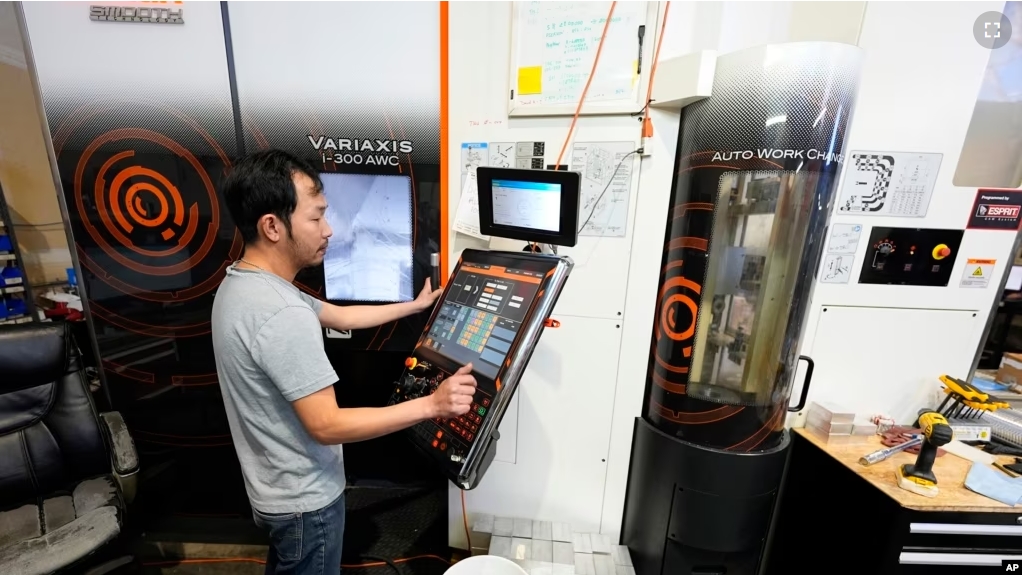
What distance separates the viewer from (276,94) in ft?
5.41

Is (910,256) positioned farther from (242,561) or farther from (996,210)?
(242,561)

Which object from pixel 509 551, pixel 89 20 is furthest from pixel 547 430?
pixel 89 20

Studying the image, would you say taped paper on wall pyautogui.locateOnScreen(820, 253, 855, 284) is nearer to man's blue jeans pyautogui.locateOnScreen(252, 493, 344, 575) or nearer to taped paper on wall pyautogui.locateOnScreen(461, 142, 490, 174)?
taped paper on wall pyautogui.locateOnScreen(461, 142, 490, 174)

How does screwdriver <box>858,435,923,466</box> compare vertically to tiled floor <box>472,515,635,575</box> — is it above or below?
above

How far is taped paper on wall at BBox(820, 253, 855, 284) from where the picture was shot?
58.1 inches

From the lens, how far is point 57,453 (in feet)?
5.13

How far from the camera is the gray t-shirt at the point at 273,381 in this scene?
906 mm

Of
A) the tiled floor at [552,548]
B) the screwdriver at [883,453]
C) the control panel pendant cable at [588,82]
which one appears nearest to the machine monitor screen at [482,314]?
the control panel pendant cable at [588,82]

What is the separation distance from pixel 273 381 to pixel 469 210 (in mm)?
862

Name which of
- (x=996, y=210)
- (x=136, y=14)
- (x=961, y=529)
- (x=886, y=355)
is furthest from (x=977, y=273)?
(x=136, y=14)

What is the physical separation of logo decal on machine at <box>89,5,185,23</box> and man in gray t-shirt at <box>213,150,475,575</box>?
1267 millimetres

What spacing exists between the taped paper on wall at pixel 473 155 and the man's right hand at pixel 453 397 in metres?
0.85

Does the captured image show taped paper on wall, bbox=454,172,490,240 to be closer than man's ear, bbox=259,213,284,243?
No

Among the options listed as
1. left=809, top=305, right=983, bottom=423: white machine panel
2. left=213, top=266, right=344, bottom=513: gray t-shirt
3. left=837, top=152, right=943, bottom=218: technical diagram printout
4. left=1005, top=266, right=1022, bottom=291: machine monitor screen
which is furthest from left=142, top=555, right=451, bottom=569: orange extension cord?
left=1005, top=266, right=1022, bottom=291: machine monitor screen
